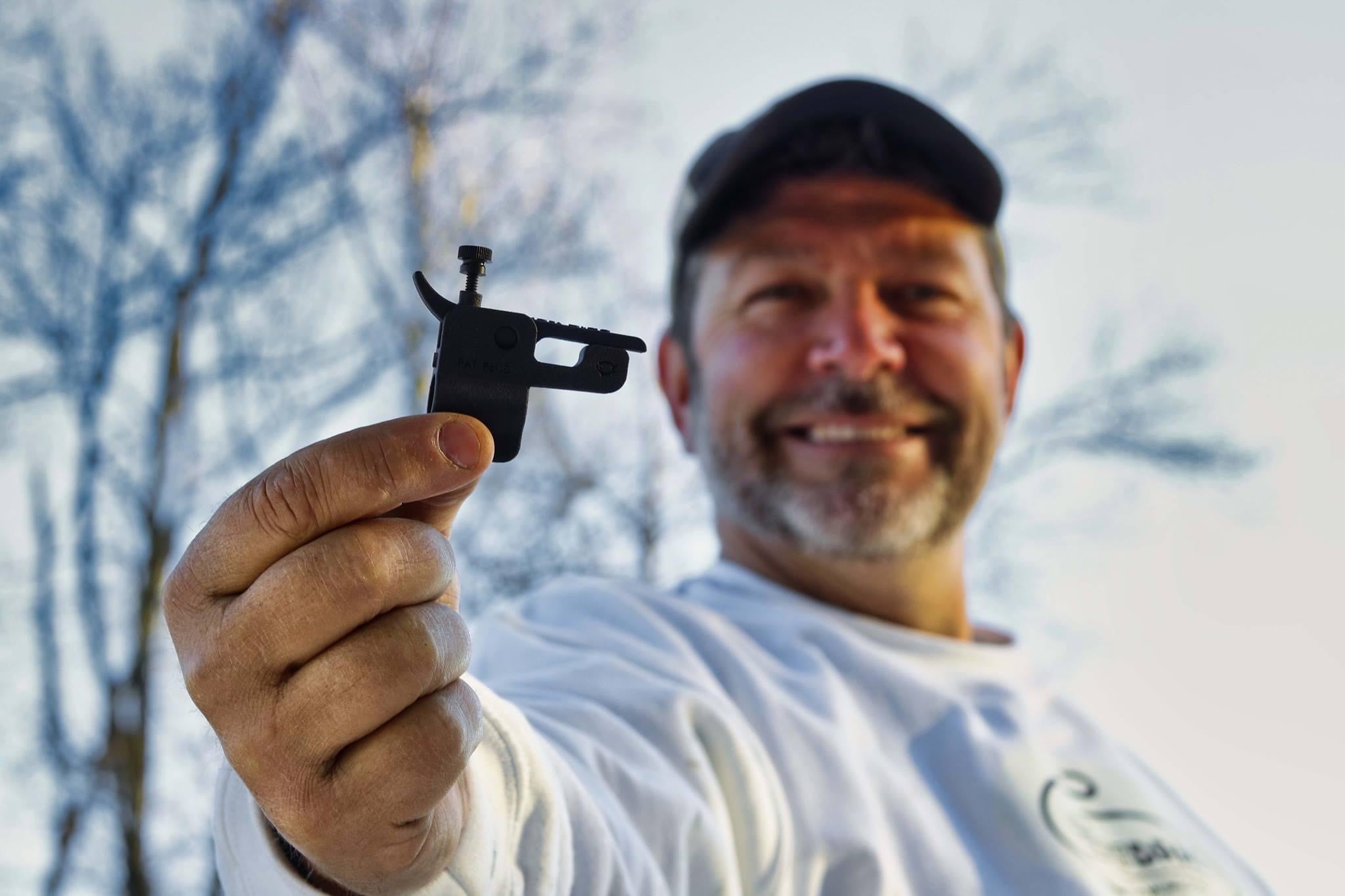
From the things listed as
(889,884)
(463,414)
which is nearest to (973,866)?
(889,884)

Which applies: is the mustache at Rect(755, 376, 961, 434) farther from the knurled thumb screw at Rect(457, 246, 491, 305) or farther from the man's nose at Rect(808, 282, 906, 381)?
the knurled thumb screw at Rect(457, 246, 491, 305)

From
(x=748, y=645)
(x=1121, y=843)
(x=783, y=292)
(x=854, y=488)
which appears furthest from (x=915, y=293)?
(x=1121, y=843)

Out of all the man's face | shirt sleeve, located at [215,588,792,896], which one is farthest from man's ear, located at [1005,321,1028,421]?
shirt sleeve, located at [215,588,792,896]

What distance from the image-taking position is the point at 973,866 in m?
1.80

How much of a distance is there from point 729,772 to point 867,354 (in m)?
1.22

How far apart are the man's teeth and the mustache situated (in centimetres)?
4

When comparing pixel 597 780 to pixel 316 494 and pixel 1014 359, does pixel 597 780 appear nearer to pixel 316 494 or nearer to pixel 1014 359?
pixel 316 494

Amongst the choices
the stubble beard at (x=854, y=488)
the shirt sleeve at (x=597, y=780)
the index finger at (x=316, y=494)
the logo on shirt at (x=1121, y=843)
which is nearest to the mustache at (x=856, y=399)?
the stubble beard at (x=854, y=488)

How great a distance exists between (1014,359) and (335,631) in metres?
2.75

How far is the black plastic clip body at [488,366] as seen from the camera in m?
0.89

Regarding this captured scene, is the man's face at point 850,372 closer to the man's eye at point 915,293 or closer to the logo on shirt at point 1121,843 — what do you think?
the man's eye at point 915,293

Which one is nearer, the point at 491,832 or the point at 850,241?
the point at 491,832

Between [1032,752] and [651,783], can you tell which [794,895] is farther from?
[1032,752]

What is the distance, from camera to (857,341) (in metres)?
2.48
